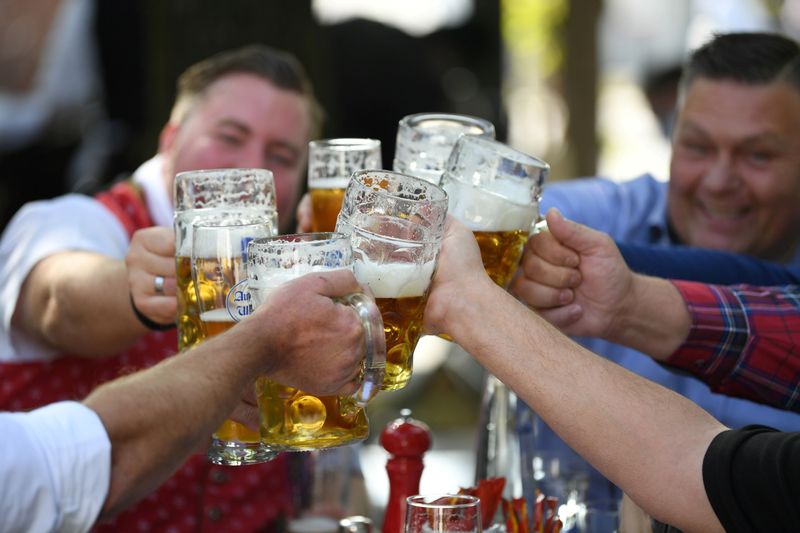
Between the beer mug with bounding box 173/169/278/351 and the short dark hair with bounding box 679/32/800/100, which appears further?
the short dark hair with bounding box 679/32/800/100

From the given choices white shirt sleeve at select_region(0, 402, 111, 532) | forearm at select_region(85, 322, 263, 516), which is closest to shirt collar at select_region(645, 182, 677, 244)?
forearm at select_region(85, 322, 263, 516)

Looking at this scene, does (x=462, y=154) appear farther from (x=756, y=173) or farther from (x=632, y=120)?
(x=632, y=120)

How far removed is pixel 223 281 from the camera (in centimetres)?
171

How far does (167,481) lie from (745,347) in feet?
4.15

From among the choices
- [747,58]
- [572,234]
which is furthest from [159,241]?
[747,58]

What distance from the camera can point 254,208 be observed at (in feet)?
6.20

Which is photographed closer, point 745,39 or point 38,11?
point 745,39

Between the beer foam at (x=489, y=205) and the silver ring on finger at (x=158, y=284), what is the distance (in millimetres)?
597

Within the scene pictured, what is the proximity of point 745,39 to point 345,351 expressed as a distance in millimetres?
1890

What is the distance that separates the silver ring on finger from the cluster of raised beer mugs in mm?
287

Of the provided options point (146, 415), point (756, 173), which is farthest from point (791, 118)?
point (146, 415)

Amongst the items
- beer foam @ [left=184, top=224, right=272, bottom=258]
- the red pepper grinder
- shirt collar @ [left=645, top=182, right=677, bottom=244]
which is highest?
beer foam @ [left=184, top=224, right=272, bottom=258]

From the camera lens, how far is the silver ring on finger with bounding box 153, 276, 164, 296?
2166 millimetres

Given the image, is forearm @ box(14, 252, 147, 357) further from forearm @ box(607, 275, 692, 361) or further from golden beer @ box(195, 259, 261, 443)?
forearm @ box(607, 275, 692, 361)
